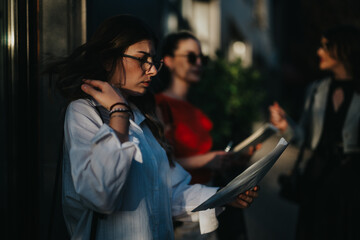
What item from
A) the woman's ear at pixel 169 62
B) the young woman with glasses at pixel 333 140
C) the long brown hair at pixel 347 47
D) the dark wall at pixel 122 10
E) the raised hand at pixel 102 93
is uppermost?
the dark wall at pixel 122 10

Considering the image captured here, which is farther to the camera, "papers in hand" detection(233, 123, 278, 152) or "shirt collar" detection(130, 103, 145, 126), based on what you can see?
"papers in hand" detection(233, 123, 278, 152)

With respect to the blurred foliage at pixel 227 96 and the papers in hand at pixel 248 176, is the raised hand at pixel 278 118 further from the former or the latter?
the papers in hand at pixel 248 176

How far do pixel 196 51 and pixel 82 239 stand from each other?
1956 millimetres

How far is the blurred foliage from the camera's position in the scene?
14.8ft

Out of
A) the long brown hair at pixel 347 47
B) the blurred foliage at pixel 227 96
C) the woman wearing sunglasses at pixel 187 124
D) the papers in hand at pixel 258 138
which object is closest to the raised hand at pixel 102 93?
the woman wearing sunglasses at pixel 187 124

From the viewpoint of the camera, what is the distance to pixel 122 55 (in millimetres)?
1799

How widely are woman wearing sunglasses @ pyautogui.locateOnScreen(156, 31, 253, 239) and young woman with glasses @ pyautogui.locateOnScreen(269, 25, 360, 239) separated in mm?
631

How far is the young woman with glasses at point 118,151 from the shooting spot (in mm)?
1408

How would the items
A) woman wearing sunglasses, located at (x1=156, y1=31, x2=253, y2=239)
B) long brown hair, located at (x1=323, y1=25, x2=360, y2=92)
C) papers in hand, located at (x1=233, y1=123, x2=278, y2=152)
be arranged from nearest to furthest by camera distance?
papers in hand, located at (x1=233, y1=123, x2=278, y2=152) → woman wearing sunglasses, located at (x1=156, y1=31, x2=253, y2=239) → long brown hair, located at (x1=323, y1=25, x2=360, y2=92)

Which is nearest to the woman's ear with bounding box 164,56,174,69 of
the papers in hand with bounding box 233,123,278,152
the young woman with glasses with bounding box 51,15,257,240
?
the papers in hand with bounding box 233,123,278,152

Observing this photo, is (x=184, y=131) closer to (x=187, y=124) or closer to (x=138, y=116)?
(x=187, y=124)

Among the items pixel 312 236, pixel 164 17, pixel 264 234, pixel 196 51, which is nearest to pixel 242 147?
pixel 196 51

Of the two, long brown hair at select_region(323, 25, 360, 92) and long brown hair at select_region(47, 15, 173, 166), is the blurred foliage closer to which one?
long brown hair at select_region(323, 25, 360, 92)

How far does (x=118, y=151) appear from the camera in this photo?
4.64 ft
